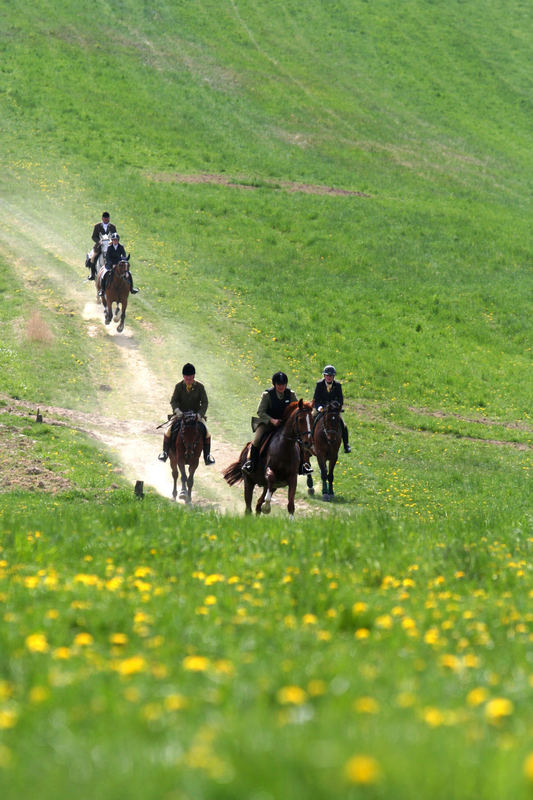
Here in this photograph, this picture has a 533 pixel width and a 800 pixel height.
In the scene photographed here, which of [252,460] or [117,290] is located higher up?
[117,290]

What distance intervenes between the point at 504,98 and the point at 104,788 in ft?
268

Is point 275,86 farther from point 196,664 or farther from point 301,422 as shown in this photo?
point 196,664

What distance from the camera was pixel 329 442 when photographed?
72.2 feet

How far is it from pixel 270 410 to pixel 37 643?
11884mm

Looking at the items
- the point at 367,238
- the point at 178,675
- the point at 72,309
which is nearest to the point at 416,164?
the point at 367,238

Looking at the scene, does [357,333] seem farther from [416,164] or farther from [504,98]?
[504,98]

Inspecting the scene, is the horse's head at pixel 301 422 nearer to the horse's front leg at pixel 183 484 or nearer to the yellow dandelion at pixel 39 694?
the horse's front leg at pixel 183 484

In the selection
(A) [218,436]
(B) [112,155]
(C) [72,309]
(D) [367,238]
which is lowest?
(A) [218,436]

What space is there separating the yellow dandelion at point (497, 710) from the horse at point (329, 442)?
17.1 metres

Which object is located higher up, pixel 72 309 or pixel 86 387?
pixel 72 309

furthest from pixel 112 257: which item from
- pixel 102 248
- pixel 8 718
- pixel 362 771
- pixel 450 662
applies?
pixel 362 771

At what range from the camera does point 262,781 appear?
11.6 feet

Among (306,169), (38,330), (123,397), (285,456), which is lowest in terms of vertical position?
(285,456)

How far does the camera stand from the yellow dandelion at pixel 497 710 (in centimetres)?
440
